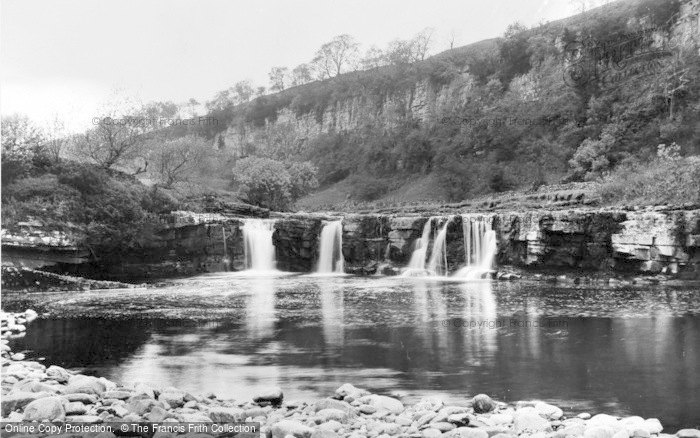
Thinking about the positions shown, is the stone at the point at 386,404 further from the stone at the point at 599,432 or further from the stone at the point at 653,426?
the stone at the point at 653,426

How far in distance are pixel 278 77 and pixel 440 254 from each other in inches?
2713

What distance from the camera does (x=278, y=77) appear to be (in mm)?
90062

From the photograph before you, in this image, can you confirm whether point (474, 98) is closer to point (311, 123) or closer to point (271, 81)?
point (311, 123)

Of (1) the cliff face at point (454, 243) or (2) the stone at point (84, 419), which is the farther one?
(1) the cliff face at point (454, 243)

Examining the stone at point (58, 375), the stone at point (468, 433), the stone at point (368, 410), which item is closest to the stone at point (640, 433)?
the stone at point (468, 433)

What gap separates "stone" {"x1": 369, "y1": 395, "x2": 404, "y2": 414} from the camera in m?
6.97

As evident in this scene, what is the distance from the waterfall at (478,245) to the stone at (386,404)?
1861 cm

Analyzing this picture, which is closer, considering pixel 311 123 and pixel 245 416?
pixel 245 416

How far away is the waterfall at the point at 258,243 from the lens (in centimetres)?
3109

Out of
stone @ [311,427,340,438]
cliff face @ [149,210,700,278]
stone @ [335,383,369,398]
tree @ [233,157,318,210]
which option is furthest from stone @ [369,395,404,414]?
tree @ [233,157,318,210]

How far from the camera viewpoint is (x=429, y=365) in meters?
9.79

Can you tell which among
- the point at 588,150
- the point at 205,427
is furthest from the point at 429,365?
the point at 588,150

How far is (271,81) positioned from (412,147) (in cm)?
4172

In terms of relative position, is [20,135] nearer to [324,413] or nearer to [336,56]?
[324,413]
